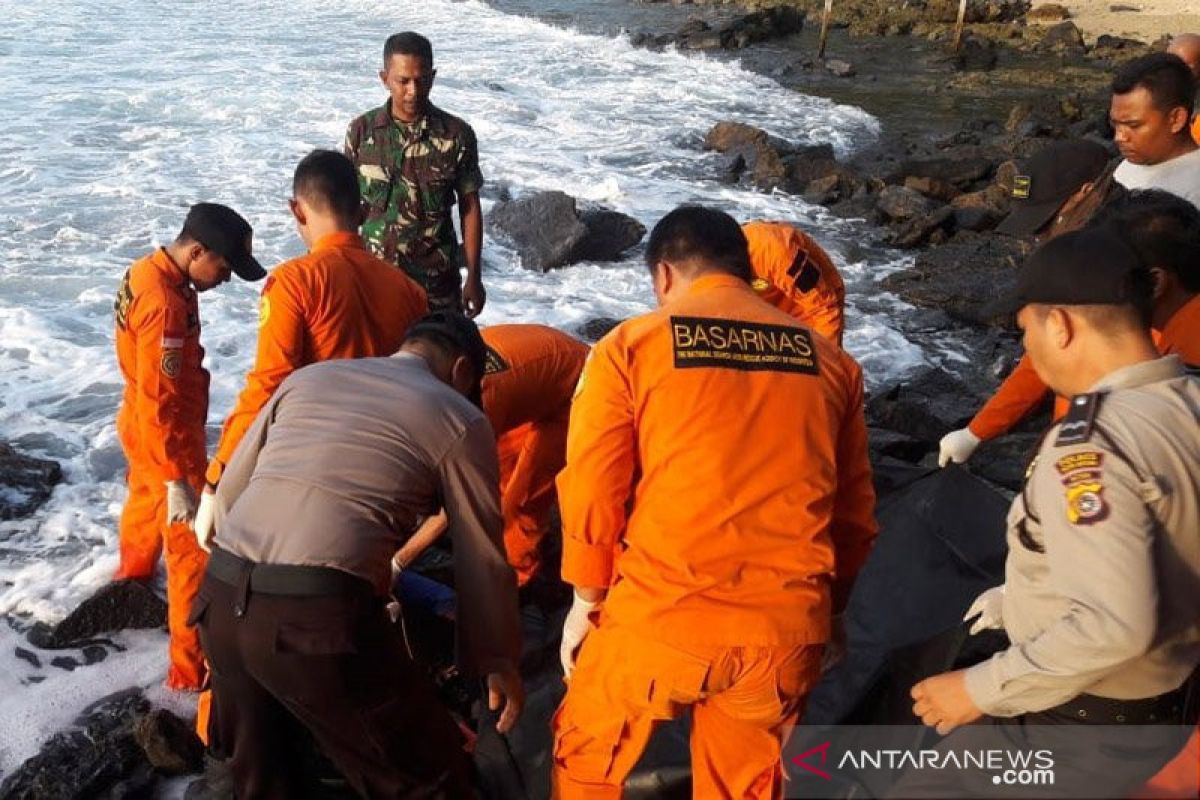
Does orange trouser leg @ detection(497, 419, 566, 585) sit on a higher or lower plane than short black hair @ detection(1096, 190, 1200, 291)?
lower

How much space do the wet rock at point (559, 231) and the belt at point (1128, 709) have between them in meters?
7.47

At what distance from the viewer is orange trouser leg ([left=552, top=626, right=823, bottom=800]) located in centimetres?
231

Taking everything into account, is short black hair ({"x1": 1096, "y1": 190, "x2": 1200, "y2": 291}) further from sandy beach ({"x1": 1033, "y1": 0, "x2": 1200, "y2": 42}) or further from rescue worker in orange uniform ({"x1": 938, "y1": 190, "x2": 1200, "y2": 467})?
sandy beach ({"x1": 1033, "y1": 0, "x2": 1200, "y2": 42})

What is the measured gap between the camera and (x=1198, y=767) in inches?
64.7

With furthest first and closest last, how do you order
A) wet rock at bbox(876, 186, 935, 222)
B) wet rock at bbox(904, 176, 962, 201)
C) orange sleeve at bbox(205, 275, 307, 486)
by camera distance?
wet rock at bbox(904, 176, 962, 201)
wet rock at bbox(876, 186, 935, 222)
orange sleeve at bbox(205, 275, 307, 486)

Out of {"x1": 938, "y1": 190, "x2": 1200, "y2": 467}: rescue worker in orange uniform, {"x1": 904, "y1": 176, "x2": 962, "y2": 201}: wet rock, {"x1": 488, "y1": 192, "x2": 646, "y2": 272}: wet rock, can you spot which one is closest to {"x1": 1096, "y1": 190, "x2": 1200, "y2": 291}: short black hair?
{"x1": 938, "y1": 190, "x2": 1200, "y2": 467}: rescue worker in orange uniform

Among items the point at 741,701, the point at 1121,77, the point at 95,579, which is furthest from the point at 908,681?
the point at 95,579

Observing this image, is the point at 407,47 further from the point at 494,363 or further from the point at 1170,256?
the point at 1170,256

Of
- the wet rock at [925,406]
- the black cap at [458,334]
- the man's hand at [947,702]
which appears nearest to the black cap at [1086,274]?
the man's hand at [947,702]

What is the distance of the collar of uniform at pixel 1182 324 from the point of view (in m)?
2.76

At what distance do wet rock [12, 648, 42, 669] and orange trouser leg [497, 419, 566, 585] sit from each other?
1937mm

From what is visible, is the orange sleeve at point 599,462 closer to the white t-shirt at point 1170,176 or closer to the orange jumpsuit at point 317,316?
the orange jumpsuit at point 317,316

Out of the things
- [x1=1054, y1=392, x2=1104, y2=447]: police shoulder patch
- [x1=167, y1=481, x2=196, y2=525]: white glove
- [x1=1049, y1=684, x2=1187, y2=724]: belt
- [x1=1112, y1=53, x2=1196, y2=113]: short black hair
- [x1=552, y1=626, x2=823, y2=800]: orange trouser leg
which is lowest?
[x1=167, y1=481, x2=196, y2=525]: white glove

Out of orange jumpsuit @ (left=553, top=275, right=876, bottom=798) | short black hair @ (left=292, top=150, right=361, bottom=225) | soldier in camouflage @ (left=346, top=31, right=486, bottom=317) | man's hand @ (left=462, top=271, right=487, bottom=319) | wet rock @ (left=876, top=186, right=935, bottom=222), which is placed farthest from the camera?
wet rock @ (left=876, top=186, right=935, bottom=222)
